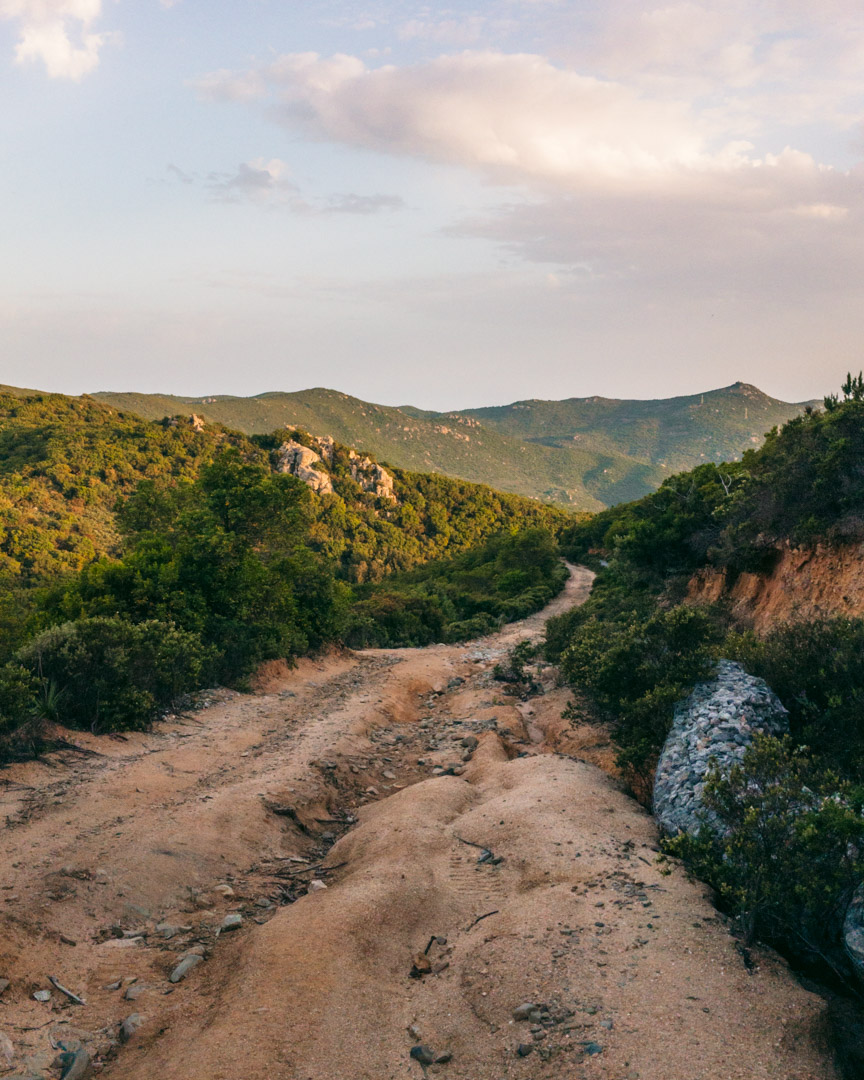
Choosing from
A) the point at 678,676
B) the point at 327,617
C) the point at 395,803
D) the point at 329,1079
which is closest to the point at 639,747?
the point at 678,676

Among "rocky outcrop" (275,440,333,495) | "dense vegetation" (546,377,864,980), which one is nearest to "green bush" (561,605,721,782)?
"dense vegetation" (546,377,864,980)

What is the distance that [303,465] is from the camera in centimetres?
7888

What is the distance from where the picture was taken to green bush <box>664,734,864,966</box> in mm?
4848

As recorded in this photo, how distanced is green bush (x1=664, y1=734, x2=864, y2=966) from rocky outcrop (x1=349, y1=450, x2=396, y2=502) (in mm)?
80891

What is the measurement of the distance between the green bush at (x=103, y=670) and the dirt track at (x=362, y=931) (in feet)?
2.75

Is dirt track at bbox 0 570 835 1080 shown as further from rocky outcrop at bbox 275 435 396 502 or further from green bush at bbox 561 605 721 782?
rocky outcrop at bbox 275 435 396 502

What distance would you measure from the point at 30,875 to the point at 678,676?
28.5ft

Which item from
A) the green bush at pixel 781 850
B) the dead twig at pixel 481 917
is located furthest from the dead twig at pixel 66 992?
the green bush at pixel 781 850

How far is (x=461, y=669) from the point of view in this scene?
2248 cm

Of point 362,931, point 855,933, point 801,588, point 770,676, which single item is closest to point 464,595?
point 801,588

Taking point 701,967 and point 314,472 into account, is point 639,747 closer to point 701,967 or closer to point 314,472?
point 701,967

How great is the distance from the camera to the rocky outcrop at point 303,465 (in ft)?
255

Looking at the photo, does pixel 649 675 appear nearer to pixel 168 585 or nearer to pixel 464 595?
pixel 168 585

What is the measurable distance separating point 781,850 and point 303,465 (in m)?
77.2
